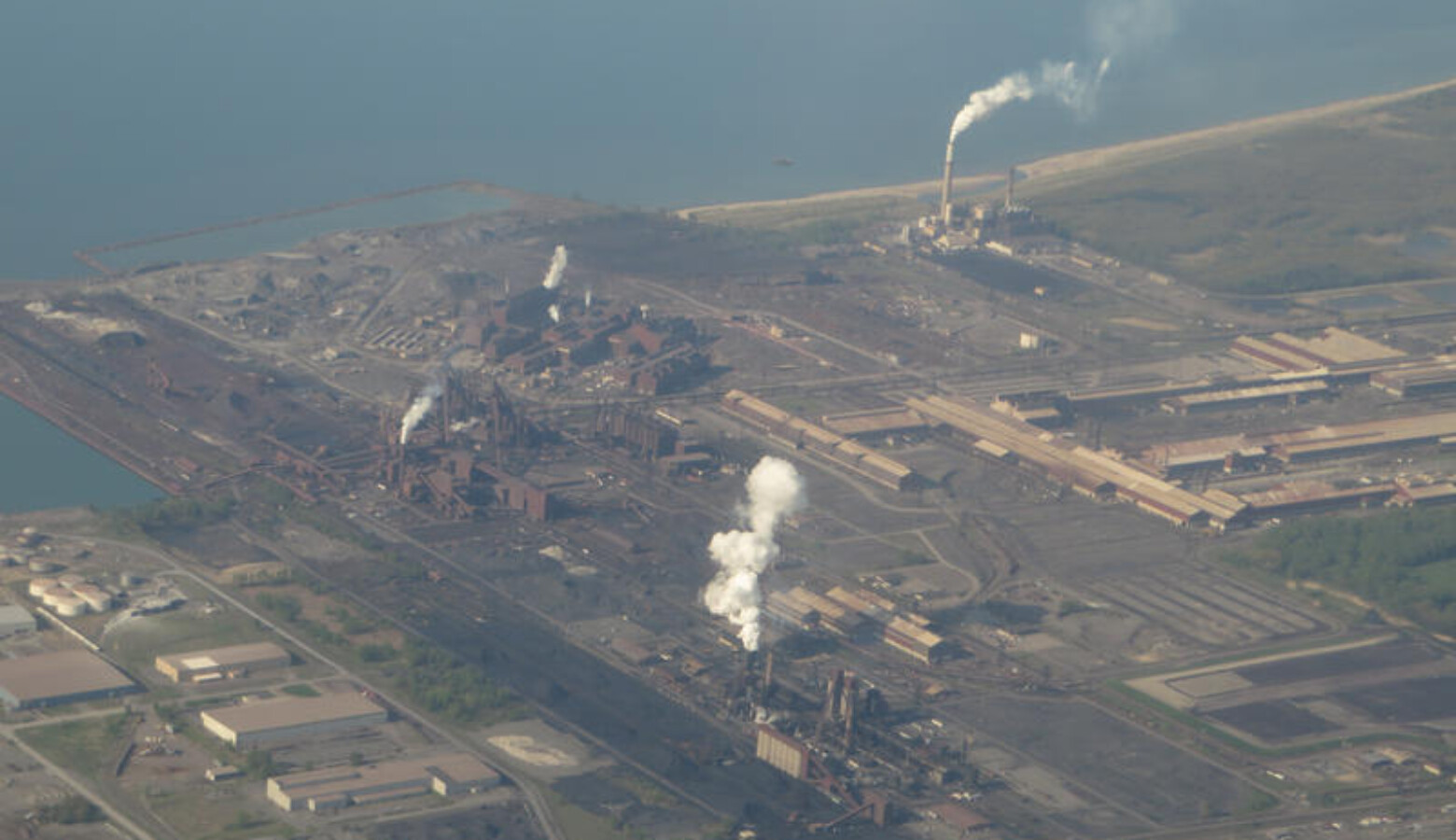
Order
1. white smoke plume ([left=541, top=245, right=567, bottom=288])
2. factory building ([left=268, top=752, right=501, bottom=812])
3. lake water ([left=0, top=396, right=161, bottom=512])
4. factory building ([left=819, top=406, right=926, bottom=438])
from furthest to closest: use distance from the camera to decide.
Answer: white smoke plume ([left=541, top=245, right=567, bottom=288]) < factory building ([left=819, top=406, right=926, bottom=438]) < lake water ([left=0, top=396, right=161, bottom=512]) < factory building ([left=268, top=752, right=501, bottom=812])

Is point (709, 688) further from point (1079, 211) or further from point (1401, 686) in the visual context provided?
point (1079, 211)

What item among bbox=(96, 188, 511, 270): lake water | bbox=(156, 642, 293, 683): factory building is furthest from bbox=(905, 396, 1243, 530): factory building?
bbox=(96, 188, 511, 270): lake water

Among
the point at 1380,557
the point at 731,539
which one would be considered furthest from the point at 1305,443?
the point at 731,539

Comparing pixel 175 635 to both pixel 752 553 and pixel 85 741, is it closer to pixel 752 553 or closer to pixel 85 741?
pixel 85 741

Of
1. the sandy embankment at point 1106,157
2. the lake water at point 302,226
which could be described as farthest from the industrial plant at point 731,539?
the sandy embankment at point 1106,157

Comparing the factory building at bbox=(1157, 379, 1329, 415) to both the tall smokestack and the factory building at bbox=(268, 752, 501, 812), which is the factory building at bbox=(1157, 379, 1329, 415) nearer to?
the tall smokestack

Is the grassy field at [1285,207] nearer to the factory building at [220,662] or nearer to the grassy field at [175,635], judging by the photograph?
the grassy field at [175,635]
